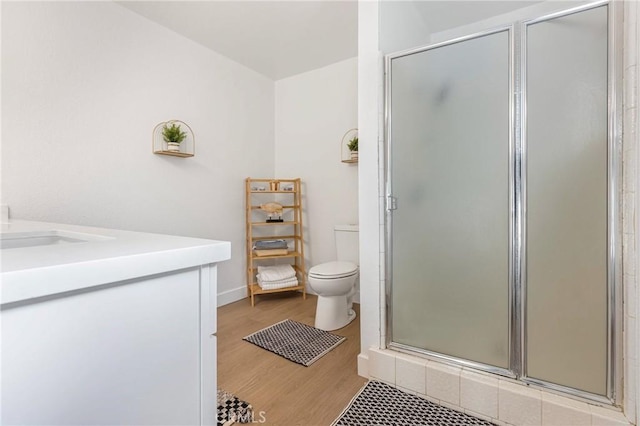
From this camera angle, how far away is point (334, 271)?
247 cm

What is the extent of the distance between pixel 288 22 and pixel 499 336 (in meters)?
2.57

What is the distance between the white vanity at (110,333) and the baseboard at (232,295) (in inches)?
96.4

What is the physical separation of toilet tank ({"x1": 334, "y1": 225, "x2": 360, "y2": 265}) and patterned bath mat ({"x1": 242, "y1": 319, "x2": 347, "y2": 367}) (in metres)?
0.70

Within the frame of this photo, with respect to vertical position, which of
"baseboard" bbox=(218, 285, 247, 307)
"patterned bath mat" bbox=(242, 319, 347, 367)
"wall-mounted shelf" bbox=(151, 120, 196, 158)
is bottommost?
"patterned bath mat" bbox=(242, 319, 347, 367)

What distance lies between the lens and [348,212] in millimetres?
3213

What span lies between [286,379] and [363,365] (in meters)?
0.45

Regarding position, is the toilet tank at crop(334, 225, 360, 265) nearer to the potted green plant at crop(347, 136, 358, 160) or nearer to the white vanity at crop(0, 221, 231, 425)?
the potted green plant at crop(347, 136, 358, 160)

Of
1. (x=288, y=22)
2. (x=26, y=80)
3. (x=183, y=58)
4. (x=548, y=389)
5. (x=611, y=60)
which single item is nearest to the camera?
(x=611, y=60)

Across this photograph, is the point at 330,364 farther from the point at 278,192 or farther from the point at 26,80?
the point at 26,80

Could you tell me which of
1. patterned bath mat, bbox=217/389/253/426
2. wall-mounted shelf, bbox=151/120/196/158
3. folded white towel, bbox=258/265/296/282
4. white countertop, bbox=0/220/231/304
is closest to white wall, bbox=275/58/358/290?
folded white towel, bbox=258/265/296/282

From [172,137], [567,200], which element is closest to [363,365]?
[567,200]

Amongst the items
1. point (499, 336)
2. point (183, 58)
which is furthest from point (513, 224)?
point (183, 58)

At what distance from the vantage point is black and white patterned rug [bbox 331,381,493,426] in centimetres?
147

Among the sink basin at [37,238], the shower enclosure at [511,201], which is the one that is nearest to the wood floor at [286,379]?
the shower enclosure at [511,201]
